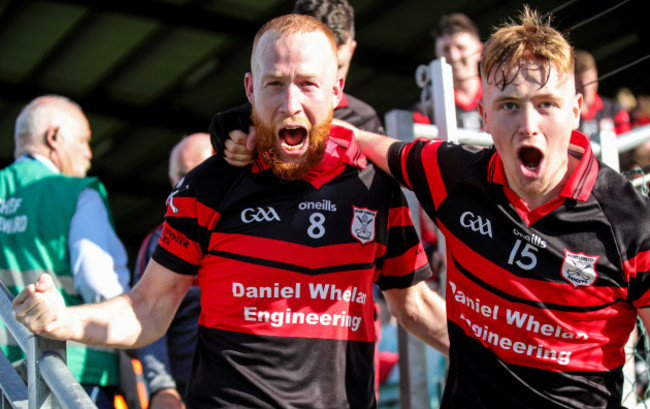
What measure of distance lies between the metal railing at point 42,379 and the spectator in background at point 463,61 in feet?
10.0

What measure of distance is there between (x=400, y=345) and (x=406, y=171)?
3.55 ft

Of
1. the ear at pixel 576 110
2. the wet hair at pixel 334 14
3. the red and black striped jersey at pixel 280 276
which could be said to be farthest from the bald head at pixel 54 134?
the ear at pixel 576 110

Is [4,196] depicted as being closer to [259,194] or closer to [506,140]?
[259,194]

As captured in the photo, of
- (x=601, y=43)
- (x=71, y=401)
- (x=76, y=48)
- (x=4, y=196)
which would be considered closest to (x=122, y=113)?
(x=76, y=48)

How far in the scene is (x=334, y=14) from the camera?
12.0 ft

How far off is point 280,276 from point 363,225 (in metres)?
0.32

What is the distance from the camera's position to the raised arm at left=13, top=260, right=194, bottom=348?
2135 mm

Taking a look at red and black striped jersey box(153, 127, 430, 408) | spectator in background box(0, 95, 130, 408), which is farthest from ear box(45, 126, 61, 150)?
red and black striped jersey box(153, 127, 430, 408)

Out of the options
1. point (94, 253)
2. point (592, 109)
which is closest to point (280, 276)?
point (94, 253)

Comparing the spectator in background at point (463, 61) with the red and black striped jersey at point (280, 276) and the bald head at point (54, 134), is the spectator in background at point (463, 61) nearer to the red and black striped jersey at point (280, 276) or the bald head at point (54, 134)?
the bald head at point (54, 134)

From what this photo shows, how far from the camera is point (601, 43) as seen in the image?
32.9 feet

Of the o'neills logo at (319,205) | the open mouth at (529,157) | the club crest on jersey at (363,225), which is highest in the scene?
the open mouth at (529,157)

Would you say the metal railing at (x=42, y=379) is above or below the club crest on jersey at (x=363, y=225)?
below

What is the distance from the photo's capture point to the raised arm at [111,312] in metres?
2.13
